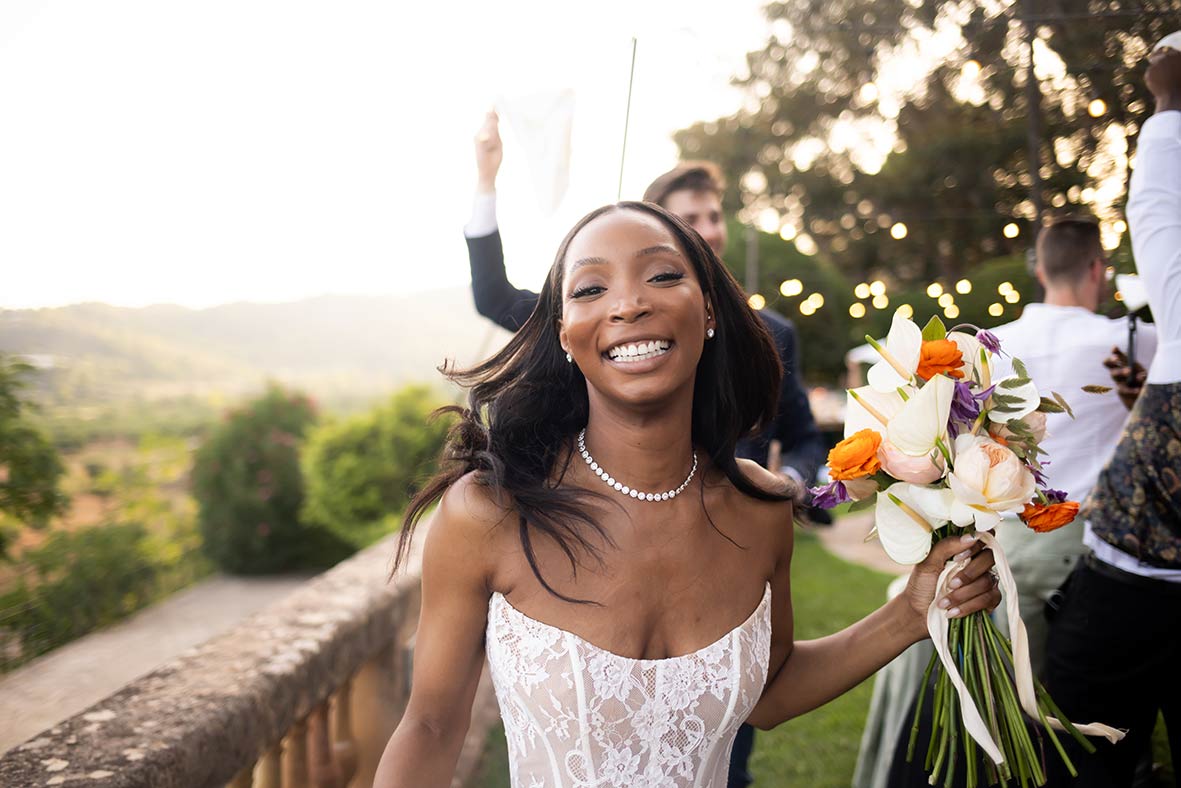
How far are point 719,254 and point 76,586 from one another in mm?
2850

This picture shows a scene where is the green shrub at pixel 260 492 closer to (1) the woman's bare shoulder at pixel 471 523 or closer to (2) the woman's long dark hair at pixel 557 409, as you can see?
(2) the woman's long dark hair at pixel 557 409

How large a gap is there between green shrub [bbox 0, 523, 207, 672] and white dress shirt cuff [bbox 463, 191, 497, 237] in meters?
1.82

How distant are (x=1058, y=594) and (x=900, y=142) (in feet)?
13.8

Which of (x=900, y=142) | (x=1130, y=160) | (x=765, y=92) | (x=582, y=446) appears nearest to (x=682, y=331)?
(x=582, y=446)

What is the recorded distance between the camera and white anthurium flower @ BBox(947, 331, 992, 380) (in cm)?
168

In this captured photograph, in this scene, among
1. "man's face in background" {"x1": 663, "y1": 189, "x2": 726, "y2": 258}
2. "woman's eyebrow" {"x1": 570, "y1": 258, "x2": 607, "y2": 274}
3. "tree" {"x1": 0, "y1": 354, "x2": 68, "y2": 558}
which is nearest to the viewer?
"woman's eyebrow" {"x1": 570, "y1": 258, "x2": 607, "y2": 274}

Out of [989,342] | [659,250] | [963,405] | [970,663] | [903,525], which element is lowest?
[970,663]

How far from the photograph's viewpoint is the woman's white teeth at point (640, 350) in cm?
171

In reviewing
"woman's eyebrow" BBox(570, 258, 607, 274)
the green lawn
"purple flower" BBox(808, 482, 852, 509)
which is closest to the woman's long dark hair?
"woman's eyebrow" BBox(570, 258, 607, 274)

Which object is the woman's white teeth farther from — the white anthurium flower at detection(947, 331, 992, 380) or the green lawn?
the green lawn

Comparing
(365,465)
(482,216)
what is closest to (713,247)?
(482,216)

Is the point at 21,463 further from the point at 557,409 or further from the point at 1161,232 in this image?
the point at 1161,232

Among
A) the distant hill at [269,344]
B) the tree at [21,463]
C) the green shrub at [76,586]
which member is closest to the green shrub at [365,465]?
the distant hill at [269,344]

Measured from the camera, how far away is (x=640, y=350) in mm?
1707
